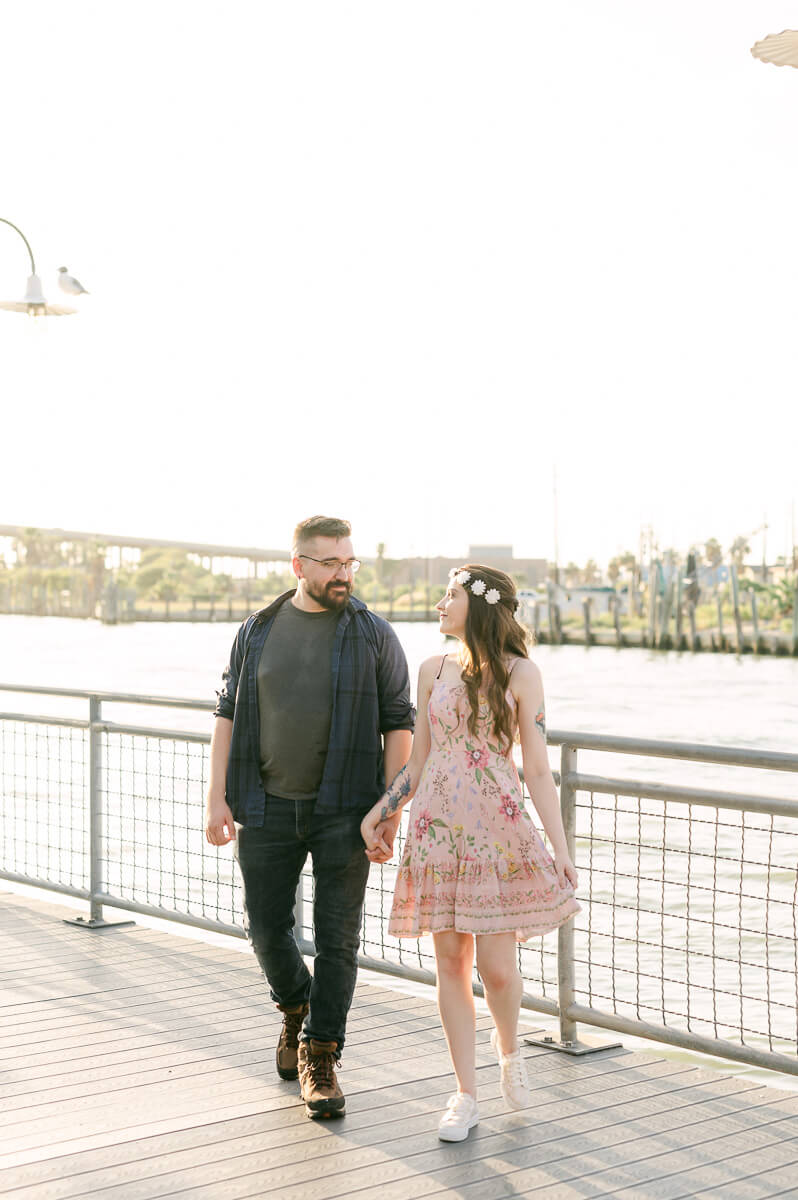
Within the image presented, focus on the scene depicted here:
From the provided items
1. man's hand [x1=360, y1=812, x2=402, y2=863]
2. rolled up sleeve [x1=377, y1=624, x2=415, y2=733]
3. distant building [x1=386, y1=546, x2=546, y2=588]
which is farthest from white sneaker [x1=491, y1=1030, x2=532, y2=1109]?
distant building [x1=386, y1=546, x2=546, y2=588]

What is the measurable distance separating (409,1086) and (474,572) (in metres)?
1.65

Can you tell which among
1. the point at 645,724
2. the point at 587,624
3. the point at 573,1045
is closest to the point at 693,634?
the point at 587,624

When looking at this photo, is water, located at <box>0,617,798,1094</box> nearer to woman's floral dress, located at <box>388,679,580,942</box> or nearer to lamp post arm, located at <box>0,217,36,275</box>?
woman's floral dress, located at <box>388,679,580,942</box>

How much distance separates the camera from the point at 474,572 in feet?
12.5

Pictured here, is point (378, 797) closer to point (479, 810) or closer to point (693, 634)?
point (479, 810)

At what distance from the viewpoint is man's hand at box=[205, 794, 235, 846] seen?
4.17m

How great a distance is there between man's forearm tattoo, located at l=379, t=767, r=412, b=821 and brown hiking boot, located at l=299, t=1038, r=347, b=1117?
2.40 feet

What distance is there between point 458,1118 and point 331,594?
1.50 meters

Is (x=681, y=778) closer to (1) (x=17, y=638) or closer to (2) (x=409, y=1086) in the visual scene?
(2) (x=409, y=1086)

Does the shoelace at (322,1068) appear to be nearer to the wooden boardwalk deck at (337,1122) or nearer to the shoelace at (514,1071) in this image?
the wooden boardwalk deck at (337,1122)

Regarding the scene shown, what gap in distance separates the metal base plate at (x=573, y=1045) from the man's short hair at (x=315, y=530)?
188cm

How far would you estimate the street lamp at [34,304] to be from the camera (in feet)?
27.5

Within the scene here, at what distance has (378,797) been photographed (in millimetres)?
4105

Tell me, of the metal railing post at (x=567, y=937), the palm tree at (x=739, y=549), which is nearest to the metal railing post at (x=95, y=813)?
the metal railing post at (x=567, y=937)
